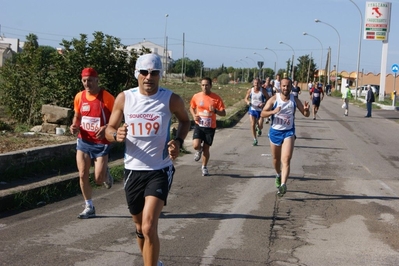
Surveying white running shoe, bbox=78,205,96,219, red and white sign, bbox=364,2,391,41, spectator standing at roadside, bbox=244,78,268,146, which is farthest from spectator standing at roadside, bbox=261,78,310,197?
red and white sign, bbox=364,2,391,41

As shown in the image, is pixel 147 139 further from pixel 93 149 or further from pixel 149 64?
pixel 93 149

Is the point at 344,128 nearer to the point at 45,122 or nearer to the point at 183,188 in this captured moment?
the point at 45,122

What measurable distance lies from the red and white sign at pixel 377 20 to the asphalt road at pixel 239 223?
42308 millimetres

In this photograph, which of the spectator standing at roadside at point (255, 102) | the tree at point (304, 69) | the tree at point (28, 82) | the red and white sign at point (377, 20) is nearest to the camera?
the tree at point (28, 82)

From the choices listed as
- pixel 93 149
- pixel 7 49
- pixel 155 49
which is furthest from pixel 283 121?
pixel 7 49

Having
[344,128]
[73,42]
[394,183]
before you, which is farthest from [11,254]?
[344,128]

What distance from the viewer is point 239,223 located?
7.93 meters

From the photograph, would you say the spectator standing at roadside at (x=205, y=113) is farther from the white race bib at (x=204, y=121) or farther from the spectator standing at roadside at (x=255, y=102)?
the spectator standing at roadside at (x=255, y=102)

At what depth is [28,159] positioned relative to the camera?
33.2ft

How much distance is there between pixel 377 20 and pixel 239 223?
49805mm

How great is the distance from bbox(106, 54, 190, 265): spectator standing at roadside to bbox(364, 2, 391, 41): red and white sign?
1993 inches

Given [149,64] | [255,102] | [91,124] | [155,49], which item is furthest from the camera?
[155,49]

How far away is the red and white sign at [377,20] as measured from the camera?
175 ft

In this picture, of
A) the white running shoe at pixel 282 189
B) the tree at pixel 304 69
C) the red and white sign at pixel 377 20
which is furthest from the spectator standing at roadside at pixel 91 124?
the tree at pixel 304 69
